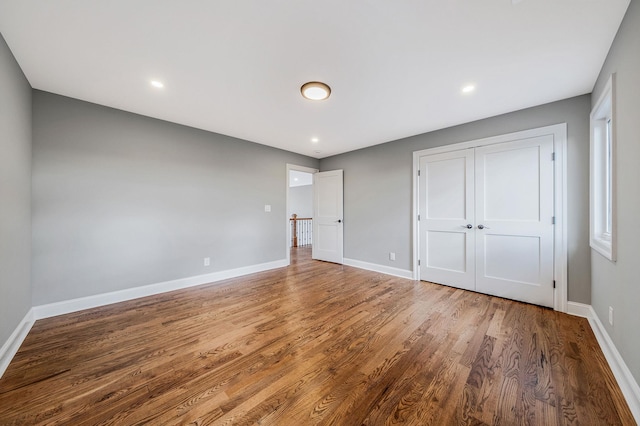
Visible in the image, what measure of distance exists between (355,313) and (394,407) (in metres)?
1.22

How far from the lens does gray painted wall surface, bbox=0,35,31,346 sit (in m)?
1.72

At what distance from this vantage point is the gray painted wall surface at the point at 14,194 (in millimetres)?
1723

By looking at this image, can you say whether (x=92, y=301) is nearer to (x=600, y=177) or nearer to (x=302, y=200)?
(x=600, y=177)

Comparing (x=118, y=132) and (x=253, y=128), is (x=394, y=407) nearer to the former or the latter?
(x=253, y=128)

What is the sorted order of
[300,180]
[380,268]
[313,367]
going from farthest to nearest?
[300,180]
[380,268]
[313,367]

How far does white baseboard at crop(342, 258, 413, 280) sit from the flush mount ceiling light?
3.03 metres

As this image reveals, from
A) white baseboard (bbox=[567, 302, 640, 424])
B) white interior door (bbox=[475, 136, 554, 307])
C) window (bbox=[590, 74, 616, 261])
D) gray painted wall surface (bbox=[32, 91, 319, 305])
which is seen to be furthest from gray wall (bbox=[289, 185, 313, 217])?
white baseboard (bbox=[567, 302, 640, 424])

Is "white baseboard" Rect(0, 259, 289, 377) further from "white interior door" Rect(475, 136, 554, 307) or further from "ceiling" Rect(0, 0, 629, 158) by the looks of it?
"white interior door" Rect(475, 136, 554, 307)

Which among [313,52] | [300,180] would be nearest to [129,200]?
[313,52]

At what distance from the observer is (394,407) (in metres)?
1.33

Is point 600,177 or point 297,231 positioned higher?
point 600,177

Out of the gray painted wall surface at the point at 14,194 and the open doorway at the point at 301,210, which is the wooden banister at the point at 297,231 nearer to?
the open doorway at the point at 301,210

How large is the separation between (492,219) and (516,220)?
0.24m

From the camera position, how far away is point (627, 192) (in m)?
1.49
